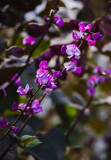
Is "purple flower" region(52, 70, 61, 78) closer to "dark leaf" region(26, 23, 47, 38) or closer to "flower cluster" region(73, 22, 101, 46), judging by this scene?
"flower cluster" region(73, 22, 101, 46)

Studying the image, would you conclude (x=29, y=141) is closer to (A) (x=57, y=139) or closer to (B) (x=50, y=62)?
(A) (x=57, y=139)

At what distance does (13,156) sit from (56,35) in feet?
1.37

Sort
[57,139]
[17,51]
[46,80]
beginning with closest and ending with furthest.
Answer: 1. [46,80]
2. [17,51]
3. [57,139]

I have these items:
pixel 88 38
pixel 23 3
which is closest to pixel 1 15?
pixel 23 3

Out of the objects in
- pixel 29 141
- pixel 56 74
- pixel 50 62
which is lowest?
pixel 29 141

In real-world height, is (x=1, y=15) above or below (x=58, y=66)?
above

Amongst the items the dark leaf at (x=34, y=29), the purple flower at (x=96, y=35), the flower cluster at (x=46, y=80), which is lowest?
the flower cluster at (x=46, y=80)

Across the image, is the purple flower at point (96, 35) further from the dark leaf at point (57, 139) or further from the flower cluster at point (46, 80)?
the dark leaf at point (57, 139)

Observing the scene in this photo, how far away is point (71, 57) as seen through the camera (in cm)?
41

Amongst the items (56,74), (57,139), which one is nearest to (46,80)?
(56,74)

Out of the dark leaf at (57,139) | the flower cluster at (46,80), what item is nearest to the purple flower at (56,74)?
the flower cluster at (46,80)

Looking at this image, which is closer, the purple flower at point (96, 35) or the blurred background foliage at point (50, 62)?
the purple flower at point (96, 35)

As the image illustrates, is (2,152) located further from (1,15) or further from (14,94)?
(1,15)

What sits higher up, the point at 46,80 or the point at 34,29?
the point at 34,29
